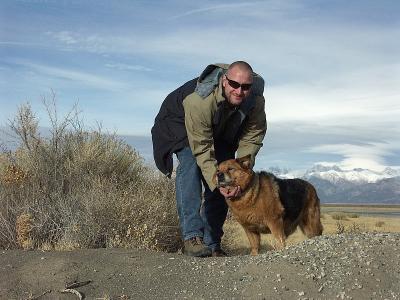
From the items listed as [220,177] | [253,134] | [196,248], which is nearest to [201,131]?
[220,177]

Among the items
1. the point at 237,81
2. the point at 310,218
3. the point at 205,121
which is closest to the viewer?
the point at 237,81

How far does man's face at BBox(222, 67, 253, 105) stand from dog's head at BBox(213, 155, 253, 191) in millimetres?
920

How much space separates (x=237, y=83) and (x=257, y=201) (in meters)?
1.67

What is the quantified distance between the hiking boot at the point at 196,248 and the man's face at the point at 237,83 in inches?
69.4

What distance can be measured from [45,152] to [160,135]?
4252mm

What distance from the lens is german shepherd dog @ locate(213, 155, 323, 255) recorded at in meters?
7.46

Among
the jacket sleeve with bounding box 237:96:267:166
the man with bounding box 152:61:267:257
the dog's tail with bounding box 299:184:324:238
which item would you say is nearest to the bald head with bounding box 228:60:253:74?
the man with bounding box 152:61:267:257

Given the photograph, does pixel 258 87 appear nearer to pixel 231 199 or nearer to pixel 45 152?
pixel 231 199

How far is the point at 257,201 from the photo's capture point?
7.59 meters

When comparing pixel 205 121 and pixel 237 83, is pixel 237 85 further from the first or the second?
pixel 205 121

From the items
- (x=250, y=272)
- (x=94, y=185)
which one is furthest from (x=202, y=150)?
(x=94, y=185)

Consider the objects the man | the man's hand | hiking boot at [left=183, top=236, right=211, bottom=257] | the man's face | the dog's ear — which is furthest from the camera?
the dog's ear

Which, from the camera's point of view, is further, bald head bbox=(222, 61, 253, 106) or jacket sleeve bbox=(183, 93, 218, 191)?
jacket sleeve bbox=(183, 93, 218, 191)

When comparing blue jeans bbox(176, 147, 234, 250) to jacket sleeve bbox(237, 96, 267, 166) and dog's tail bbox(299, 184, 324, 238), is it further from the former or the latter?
dog's tail bbox(299, 184, 324, 238)
